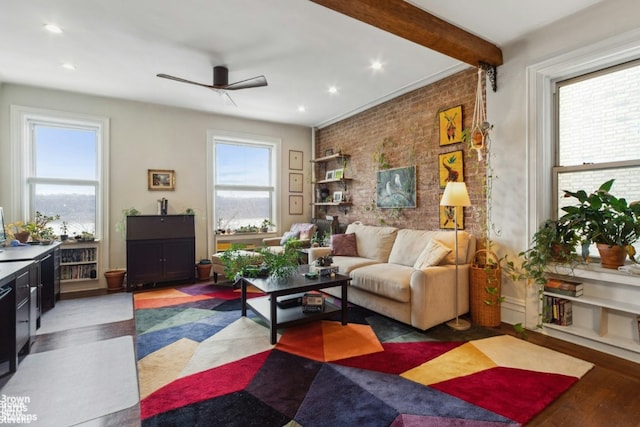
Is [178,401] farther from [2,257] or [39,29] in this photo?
[39,29]

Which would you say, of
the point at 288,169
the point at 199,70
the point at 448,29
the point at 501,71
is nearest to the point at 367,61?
the point at 448,29

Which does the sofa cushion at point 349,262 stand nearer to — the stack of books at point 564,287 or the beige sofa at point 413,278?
the beige sofa at point 413,278

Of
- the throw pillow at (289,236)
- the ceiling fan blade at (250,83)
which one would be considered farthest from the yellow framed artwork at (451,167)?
the throw pillow at (289,236)

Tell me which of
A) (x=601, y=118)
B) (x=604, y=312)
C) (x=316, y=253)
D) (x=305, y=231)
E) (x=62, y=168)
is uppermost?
(x=601, y=118)

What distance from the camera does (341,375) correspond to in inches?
86.0

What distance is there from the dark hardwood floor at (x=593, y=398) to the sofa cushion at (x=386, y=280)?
1.19 metres

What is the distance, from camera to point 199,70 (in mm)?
3654

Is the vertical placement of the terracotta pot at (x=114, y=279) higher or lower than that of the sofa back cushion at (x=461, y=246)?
lower

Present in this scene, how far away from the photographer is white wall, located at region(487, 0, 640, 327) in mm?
2740

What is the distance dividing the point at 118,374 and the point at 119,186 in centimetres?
336

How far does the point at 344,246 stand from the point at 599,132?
9.87 feet

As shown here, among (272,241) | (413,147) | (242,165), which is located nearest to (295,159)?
(242,165)

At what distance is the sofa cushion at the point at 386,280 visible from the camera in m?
2.97

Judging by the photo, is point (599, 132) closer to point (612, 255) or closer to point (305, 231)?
point (612, 255)
